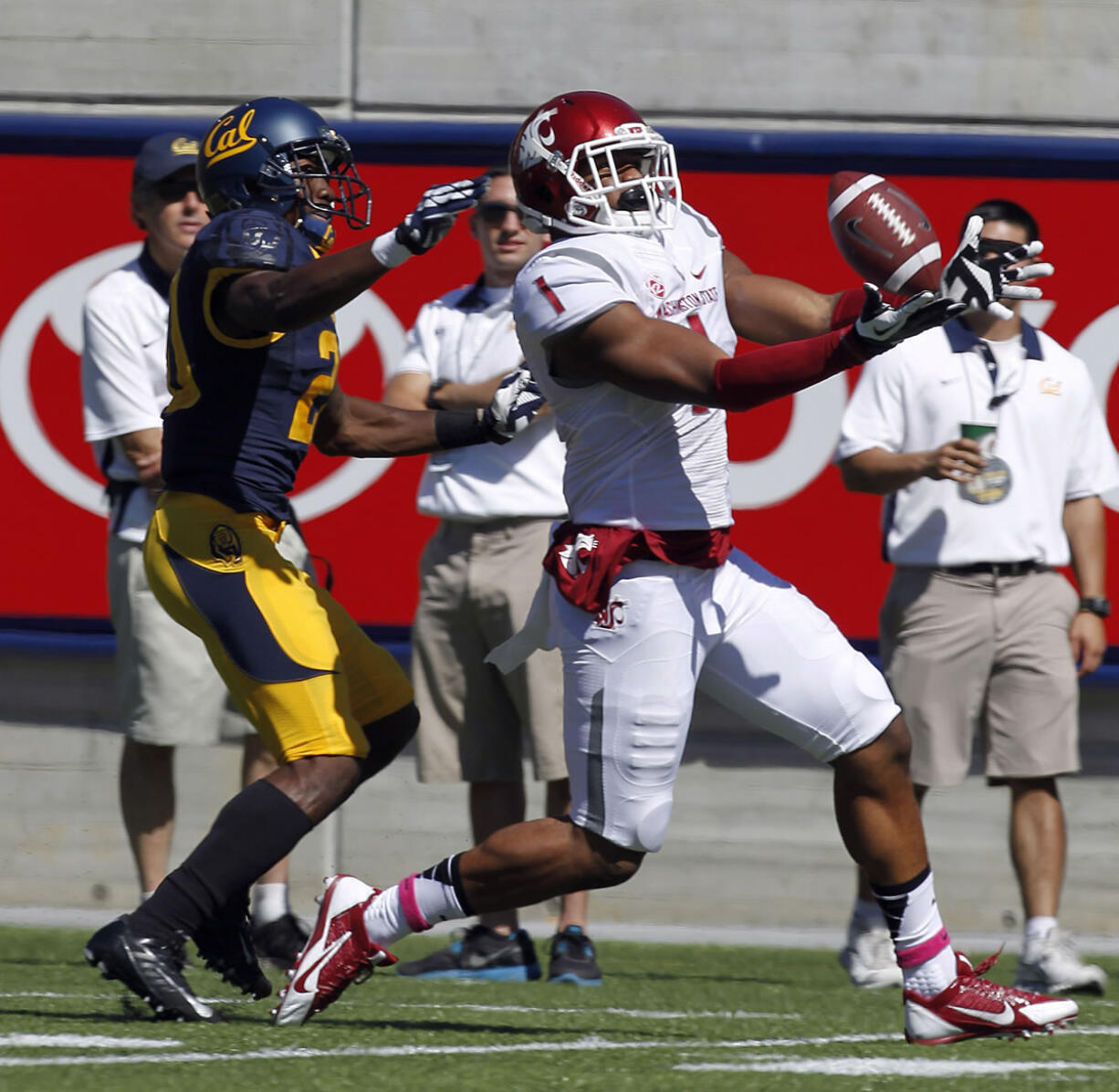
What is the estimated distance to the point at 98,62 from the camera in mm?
6582

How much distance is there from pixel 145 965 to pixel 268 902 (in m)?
1.43

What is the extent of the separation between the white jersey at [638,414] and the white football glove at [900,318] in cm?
52

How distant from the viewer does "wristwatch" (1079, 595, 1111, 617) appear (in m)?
5.62

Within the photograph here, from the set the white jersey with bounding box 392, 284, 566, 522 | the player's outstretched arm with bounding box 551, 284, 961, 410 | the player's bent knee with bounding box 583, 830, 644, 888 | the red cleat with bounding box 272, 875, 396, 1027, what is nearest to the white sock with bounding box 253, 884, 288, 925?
the white jersey with bounding box 392, 284, 566, 522

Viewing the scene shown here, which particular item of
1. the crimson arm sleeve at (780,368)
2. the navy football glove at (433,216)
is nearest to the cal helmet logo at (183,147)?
the navy football glove at (433,216)

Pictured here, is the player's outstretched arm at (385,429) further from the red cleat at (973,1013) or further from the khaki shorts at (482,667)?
the red cleat at (973,1013)

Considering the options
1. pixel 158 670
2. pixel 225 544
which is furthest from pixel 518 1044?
pixel 158 670

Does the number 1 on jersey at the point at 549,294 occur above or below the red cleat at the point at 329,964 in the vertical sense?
above

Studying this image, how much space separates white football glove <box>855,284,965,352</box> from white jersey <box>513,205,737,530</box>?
0.52 metres

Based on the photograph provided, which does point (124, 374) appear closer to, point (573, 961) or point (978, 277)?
point (573, 961)

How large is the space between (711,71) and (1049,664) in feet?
6.99

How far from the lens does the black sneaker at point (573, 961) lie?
5.30m

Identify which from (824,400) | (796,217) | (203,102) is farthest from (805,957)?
(203,102)

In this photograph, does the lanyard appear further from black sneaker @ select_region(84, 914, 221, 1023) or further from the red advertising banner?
black sneaker @ select_region(84, 914, 221, 1023)
